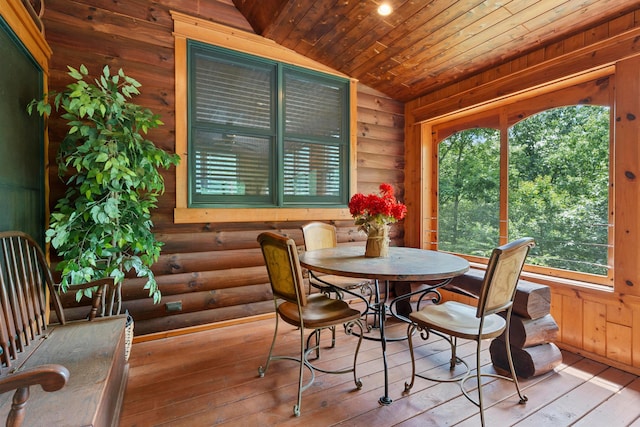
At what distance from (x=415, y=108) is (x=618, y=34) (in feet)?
6.53

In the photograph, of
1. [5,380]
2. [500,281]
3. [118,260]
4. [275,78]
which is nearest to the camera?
[5,380]

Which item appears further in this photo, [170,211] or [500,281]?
[170,211]

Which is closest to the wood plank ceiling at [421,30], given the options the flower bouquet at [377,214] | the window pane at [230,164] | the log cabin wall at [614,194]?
the log cabin wall at [614,194]

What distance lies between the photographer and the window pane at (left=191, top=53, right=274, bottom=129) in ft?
9.73

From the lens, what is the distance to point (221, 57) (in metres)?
3.04

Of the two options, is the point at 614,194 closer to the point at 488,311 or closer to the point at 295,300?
the point at 488,311

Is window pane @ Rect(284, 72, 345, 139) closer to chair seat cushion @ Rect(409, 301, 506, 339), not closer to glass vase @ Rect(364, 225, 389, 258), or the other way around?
glass vase @ Rect(364, 225, 389, 258)

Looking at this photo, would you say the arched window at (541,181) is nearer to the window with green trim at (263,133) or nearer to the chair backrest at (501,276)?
the chair backrest at (501,276)

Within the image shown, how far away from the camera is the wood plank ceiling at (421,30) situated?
2.31m

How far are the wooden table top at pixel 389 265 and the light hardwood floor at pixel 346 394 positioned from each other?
0.79 metres

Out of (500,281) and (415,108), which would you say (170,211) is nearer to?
(500,281)

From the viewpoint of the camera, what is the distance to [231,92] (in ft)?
10.2

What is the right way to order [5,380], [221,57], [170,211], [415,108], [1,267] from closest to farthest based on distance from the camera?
[5,380]
[1,267]
[170,211]
[221,57]
[415,108]

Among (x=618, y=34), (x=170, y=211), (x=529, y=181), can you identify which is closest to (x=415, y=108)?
(x=529, y=181)
